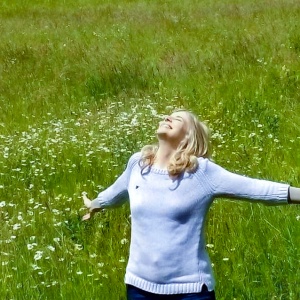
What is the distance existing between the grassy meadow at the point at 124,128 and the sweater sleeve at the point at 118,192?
0.81 metres

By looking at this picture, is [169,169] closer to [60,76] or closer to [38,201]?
[38,201]

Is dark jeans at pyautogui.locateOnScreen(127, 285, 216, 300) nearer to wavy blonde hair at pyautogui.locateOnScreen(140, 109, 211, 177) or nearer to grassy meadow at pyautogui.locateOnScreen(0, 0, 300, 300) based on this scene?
wavy blonde hair at pyautogui.locateOnScreen(140, 109, 211, 177)

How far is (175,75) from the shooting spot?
941 centimetres

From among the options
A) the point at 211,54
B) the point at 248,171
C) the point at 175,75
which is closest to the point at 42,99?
the point at 175,75

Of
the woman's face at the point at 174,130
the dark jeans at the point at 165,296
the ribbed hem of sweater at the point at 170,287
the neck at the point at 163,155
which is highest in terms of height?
the woman's face at the point at 174,130

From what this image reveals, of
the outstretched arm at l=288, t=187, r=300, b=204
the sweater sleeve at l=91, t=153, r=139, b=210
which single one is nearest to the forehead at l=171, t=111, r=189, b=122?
the sweater sleeve at l=91, t=153, r=139, b=210

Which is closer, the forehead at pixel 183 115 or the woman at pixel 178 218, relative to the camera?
the woman at pixel 178 218

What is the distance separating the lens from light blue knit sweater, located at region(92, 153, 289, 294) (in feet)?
10.5

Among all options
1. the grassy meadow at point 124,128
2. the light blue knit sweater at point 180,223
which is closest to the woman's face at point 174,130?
the light blue knit sweater at point 180,223

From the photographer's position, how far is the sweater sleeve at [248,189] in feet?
10.6

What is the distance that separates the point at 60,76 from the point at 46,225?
5.10m

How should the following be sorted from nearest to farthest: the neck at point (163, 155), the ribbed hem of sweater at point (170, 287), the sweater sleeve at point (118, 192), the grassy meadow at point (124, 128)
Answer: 1. the ribbed hem of sweater at point (170, 287)
2. the neck at point (163, 155)
3. the sweater sleeve at point (118, 192)
4. the grassy meadow at point (124, 128)

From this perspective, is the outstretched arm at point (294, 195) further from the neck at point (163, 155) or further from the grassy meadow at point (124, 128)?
the grassy meadow at point (124, 128)

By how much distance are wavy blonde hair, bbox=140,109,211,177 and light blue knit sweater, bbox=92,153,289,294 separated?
0.14 ft
